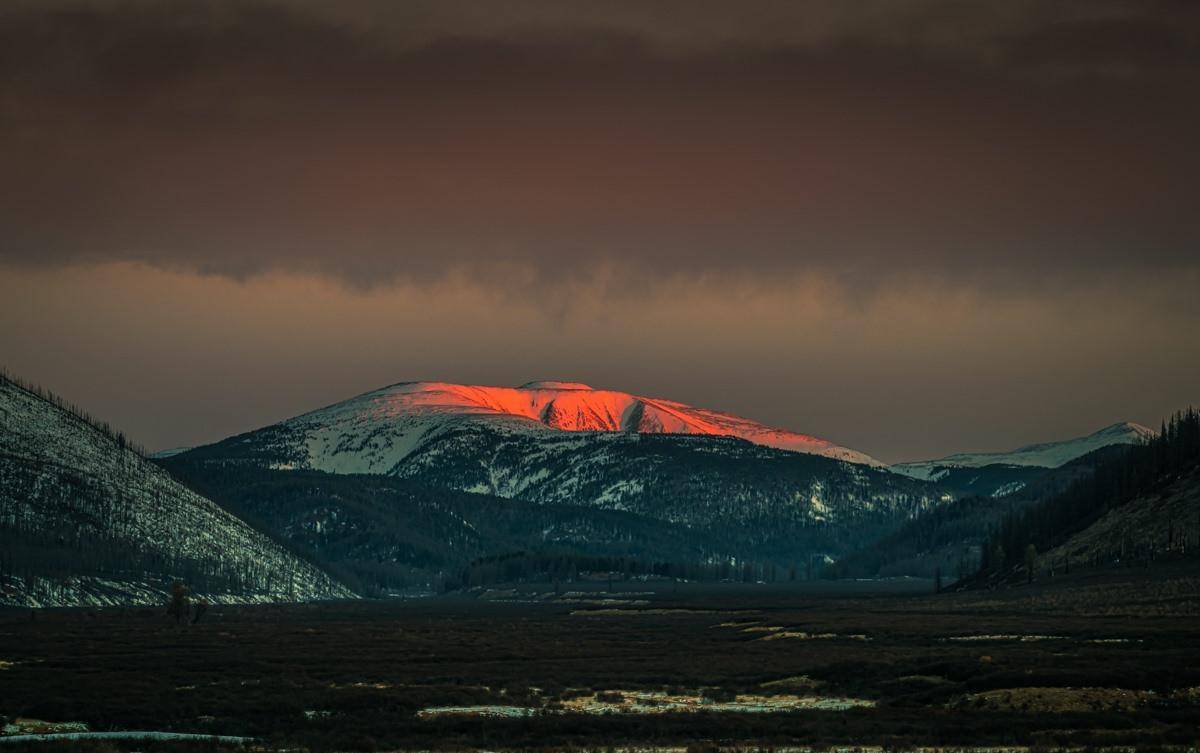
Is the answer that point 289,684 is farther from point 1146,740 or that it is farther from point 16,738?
point 1146,740

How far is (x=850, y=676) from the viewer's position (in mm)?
93938

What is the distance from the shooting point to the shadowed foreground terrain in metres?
66.2

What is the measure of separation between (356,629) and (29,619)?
4284cm

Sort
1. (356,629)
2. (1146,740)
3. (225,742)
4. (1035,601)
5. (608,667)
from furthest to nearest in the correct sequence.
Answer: (1035,601)
(356,629)
(608,667)
(225,742)
(1146,740)

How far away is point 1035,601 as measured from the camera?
180125 mm

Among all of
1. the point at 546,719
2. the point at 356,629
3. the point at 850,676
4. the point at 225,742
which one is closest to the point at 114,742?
the point at 225,742

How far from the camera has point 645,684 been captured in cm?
9288

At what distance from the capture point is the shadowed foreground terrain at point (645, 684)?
66.2m

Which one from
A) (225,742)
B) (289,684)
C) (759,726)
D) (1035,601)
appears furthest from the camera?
(1035,601)

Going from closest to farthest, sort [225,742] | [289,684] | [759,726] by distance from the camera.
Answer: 1. [225,742]
2. [759,726]
3. [289,684]

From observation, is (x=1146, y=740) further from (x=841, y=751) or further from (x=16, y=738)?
(x=16, y=738)

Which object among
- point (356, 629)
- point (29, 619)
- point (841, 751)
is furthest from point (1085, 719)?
point (29, 619)

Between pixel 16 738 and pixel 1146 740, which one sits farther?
pixel 16 738

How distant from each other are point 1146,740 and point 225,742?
117 ft
